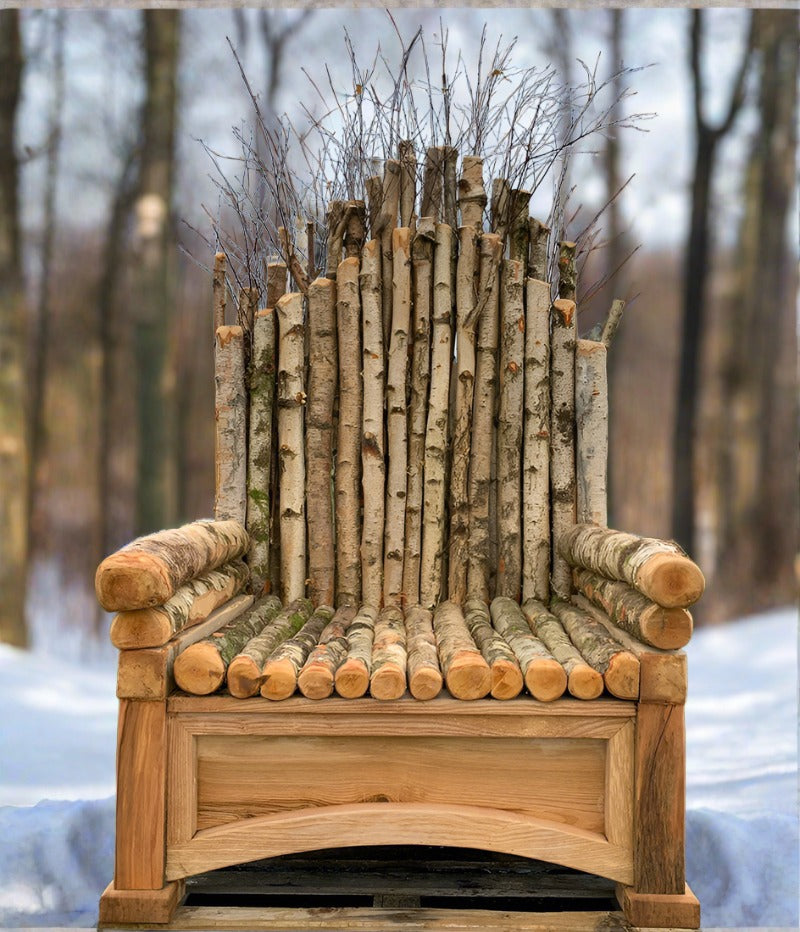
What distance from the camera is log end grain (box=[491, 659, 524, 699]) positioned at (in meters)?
3.00

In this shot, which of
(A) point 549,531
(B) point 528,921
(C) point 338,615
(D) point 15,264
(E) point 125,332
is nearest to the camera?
(B) point 528,921

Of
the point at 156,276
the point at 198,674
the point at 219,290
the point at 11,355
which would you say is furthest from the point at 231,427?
the point at 156,276

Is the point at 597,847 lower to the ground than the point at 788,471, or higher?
lower

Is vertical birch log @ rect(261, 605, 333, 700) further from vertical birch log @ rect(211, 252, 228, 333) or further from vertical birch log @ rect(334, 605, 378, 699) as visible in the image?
vertical birch log @ rect(211, 252, 228, 333)

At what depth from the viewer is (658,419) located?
868cm

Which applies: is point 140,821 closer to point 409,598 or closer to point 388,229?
point 409,598

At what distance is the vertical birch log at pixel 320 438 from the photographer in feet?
14.0

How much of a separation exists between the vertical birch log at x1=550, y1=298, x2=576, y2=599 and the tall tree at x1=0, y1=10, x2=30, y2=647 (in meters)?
Answer: 4.96

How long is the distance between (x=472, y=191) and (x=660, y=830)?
8.67ft

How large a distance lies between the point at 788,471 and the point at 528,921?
21.1 ft

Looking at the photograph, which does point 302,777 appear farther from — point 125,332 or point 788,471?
point 788,471

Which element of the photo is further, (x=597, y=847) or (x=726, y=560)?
(x=726, y=560)

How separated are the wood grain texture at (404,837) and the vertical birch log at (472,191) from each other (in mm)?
2428

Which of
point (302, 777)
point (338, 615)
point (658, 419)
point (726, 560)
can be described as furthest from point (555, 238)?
point (726, 560)
